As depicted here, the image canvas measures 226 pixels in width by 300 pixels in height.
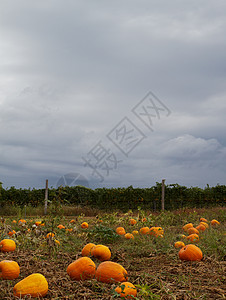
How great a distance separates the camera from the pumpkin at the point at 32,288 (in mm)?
2637

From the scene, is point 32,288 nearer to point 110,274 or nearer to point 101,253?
point 110,274

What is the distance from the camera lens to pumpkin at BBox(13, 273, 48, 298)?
2.64m

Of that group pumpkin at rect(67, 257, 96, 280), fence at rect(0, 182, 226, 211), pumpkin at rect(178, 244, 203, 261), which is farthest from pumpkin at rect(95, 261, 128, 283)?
fence at rect(0, 182, 226, 211)

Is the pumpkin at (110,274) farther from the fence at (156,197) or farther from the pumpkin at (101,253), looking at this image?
the fence at (156,197)

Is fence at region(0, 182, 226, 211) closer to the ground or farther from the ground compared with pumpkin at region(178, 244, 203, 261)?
farther from the ground

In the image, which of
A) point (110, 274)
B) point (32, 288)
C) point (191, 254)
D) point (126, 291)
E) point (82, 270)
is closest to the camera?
point (126, 291)

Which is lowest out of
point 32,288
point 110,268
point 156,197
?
point 32,288

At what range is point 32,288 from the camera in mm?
2645

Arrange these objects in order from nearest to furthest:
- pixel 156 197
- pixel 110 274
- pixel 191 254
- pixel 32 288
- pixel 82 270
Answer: pixel 32 288 → pixel 110 274 → pixel 82 270 → pixel 191 254 → pixel 156 197

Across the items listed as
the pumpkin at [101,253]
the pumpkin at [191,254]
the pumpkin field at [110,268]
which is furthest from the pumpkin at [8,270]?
the pumpkin at [191,254]

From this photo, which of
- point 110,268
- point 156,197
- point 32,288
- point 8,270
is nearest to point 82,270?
point 110,268

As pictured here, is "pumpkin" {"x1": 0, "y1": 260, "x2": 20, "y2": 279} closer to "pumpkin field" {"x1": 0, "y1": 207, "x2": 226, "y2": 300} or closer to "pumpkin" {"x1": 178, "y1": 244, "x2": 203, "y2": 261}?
"pumpkin field" {"x1": 0, "y1": 207, "x2": 226, "y2": 300}

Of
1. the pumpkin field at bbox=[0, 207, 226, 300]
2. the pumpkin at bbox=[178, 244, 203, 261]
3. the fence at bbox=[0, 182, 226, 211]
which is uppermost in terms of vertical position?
the fence at bbox=[0, 182, 226, 211]

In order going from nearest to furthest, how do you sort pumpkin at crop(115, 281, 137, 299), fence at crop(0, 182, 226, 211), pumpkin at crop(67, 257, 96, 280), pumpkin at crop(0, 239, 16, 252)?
pumpkin at crop(115, 281, 137, 299), pumpkin at crop(67, 257, 96, 280), pumpkin at crop(0, 239, 16, 252), fence at crop(0, 182, 226, 211)
